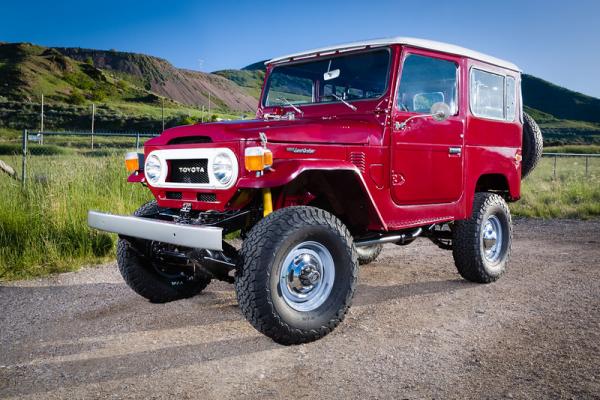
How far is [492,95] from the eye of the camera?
19.1 ft

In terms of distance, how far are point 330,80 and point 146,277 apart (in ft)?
8.23

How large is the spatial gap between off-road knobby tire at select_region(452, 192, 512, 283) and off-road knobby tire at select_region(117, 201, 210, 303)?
2721mm

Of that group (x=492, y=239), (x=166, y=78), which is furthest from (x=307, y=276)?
(x=166, y=78)

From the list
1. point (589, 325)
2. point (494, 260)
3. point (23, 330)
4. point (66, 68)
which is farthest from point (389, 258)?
point (66, 68)

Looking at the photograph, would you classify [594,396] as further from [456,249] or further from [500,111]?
[500,111]

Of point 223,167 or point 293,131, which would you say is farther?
point 293,131

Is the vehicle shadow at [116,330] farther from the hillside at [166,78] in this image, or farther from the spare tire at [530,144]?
the hillside at [166,78]

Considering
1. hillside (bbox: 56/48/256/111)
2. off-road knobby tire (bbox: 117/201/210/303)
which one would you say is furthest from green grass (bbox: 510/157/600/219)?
hillside (bbox: 56/48/256/111)

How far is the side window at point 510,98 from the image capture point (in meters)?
6.07

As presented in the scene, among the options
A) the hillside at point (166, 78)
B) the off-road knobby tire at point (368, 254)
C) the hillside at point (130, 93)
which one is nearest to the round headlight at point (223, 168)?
the off-road knobby tire at point (368, 254)

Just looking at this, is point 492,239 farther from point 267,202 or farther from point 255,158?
point 255,158

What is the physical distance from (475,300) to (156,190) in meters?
3.18

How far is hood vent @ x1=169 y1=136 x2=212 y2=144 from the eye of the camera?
3977 mm

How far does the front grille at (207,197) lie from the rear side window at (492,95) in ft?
9.95
